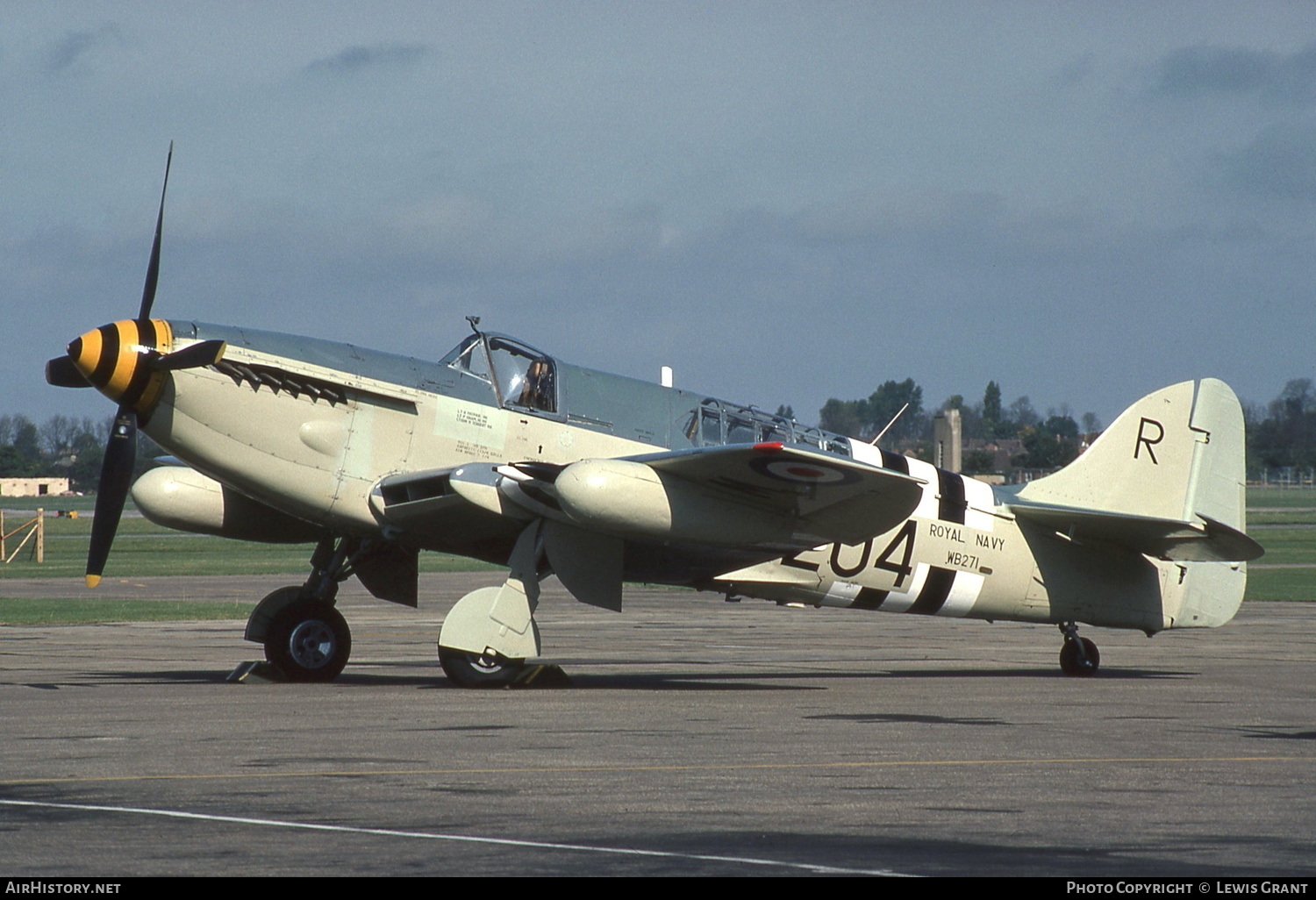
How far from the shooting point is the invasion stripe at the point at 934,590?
15.8m

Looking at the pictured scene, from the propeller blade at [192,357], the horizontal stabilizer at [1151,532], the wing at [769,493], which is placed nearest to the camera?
the wing at [769,493]

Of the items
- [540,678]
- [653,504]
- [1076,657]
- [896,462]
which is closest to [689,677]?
[540,678]

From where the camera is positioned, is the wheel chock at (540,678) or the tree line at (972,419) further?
the tree line at (972,419)

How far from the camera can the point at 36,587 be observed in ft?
108

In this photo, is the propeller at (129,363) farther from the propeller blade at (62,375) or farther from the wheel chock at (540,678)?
the wheel chock at (540,678)

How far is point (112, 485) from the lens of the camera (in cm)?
1414

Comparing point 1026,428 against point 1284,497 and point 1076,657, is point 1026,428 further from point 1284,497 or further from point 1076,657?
point 1076,657

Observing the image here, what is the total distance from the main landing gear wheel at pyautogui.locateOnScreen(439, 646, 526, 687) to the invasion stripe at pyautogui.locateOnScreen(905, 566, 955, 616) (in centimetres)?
460

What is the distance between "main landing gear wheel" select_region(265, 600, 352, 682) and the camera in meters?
14.3

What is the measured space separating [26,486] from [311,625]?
5963 inches

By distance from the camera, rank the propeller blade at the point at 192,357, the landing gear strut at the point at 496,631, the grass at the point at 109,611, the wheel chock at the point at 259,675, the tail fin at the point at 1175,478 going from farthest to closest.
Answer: the grass at the point at 109,611 → the tail fin at the point at 1175,478 → the wheel chock at the point at 259,675 → the landing gear strut at the point at 496,631 → the propeller blade at the point at 192,357

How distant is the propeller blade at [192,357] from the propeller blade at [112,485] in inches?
32.4

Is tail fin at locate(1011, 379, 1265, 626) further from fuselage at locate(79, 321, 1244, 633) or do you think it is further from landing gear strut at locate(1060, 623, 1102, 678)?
landing gear strut at locate(1060, 623, 1102, 678)

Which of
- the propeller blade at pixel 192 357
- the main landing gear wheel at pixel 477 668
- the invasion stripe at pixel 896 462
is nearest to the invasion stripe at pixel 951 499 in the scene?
the invasion stripe at pixel 896 462
